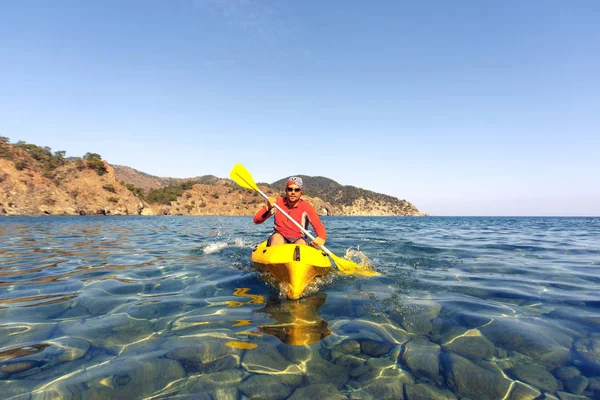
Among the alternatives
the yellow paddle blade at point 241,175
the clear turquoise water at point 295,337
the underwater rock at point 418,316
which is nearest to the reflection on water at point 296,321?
the clear turquoise water at point 295,337

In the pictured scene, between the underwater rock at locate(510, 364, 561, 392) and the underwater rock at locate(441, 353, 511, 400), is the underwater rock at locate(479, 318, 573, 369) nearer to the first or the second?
the underwater rock at locate(510, 364, 561, 392)

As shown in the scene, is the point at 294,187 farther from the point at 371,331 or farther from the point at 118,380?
the point at 118,380

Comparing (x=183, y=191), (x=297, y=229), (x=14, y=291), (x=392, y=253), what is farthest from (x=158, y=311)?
(x=183, y=191)

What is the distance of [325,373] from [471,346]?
1988 millimetres

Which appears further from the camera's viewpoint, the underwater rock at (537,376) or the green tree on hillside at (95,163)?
the green tree on hillside at (95,163)

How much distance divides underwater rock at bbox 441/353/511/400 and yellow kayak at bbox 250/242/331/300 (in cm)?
270

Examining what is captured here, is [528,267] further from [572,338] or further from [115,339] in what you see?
[115,339]

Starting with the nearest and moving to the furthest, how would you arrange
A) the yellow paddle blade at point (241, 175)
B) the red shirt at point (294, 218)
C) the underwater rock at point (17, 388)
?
the underwater rock at point (17, 388)
the red shirt at point (294, 218)
the yellow paddle blade at point (241, 175)

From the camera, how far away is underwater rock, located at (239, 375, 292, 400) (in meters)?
2.65

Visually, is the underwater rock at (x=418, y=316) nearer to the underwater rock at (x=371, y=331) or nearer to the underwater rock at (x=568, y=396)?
the underwater rock at (x=371, y=331)

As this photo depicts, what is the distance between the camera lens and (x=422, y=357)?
335 centimetres

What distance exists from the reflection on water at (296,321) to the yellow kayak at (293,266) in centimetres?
27

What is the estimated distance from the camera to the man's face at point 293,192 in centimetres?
736

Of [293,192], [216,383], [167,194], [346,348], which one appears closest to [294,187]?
[293,192]
